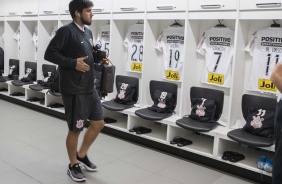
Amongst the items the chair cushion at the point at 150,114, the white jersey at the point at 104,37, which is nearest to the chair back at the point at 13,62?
the white jersey at the point at 104,37

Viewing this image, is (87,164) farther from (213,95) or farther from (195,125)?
(213,95)

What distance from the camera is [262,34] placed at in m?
3.42

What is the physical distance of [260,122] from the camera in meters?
3.07

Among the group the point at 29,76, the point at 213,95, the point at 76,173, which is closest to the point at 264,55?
the point at 213,95

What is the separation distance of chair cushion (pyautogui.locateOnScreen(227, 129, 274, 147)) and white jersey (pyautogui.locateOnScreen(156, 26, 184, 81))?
132 centimetres

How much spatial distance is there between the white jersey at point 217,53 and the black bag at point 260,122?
64 centimetres

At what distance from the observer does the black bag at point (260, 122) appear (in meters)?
3.00

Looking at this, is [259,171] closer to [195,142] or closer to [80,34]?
[195,142]

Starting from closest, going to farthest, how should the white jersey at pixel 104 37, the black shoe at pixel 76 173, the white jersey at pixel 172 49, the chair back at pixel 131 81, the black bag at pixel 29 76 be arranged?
the black shoe at pixel 76 173
the white jersey at pixel 172 49
the chair back at pixel 131 81
the white jersey at pixel 104 37
the black bag at pixel 29 76

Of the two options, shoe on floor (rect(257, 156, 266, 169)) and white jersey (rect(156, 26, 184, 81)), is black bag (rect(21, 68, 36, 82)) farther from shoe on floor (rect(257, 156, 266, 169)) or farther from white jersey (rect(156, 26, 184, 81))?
shoe on floor (rect(257, 156, 266, 169))

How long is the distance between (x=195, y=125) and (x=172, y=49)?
1.29 metres

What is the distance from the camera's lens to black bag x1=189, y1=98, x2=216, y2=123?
11.4ft

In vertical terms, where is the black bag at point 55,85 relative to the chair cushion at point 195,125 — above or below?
above

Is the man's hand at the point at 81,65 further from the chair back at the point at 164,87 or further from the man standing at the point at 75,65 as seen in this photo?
the chair back at the point at 164,87
